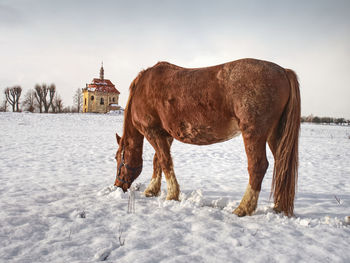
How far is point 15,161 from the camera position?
5.82 meters

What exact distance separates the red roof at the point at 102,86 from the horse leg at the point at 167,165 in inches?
1985

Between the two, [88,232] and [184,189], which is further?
[184,189]

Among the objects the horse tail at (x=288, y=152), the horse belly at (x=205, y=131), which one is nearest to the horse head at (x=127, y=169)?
the horse belly at (x=205, y=131)

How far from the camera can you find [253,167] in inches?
106

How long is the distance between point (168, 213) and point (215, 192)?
1.49 m

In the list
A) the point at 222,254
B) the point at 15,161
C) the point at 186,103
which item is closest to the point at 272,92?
the point at 186,103

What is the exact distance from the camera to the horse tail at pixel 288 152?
2.73 metres

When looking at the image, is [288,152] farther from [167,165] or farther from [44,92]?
[44,92]

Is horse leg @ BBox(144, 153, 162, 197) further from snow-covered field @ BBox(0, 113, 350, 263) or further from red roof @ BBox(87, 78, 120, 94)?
red roof @ BBox(87, 78, 120, 94)

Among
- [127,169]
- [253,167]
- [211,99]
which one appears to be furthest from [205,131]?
[127,169]

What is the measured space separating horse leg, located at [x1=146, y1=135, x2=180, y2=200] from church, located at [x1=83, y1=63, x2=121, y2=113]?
47.6 meters

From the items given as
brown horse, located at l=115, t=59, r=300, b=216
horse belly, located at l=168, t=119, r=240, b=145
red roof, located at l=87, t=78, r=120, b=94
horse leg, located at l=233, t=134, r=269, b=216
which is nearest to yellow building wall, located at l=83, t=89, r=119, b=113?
red roof, located at l=87, t=78, r=120, b=94

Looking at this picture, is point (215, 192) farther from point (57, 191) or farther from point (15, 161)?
point (15, 161)

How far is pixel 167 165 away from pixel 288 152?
1715 millimetres
